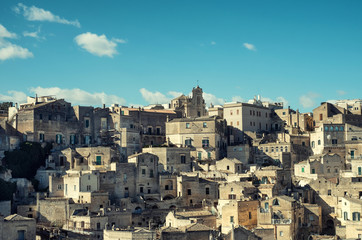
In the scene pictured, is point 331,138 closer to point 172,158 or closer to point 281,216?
point 281,216

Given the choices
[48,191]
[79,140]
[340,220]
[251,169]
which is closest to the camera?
[340,220]

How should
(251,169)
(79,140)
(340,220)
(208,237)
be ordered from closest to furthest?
1. (208,237)
2. (340,220)
3. (251,169)
4. (79,140)

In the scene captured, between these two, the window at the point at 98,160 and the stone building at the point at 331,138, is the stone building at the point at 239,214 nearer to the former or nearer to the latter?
the window at the point at 98,160

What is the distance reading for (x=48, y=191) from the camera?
64.4m

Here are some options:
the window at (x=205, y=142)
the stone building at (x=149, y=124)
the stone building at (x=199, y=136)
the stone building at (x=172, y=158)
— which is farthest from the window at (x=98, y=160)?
the window at (x=205, y=142)

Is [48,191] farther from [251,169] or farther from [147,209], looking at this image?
[251,169]

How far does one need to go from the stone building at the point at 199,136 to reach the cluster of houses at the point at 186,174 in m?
0.13

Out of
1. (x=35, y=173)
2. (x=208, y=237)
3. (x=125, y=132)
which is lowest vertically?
(x=208, y=237)

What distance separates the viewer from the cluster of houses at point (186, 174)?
56.6 m

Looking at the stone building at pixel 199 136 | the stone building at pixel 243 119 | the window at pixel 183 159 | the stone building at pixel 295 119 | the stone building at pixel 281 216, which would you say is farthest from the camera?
the stone building at pixel 295 119

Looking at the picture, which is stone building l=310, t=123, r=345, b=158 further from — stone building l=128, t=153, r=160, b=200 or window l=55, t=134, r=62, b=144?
window l=55, t=134, r=62, b=144

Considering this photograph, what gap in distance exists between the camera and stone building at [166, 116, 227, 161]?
73062 millimetres

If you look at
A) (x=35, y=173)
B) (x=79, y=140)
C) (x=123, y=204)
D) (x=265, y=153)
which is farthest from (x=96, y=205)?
(x=265, y=153)

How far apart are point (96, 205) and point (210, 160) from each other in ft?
58.5
